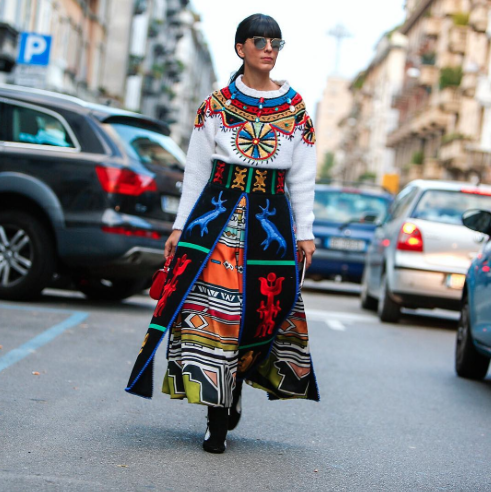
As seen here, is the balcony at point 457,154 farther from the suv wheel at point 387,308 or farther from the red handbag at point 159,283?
the red handbag at point 159,283

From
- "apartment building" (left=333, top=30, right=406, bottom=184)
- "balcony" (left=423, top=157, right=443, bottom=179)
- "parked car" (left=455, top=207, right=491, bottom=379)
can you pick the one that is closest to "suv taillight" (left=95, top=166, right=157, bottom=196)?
"parked car" (left=455, top=207, right=491, bottom=379)

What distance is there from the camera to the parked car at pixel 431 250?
→ 12.3m

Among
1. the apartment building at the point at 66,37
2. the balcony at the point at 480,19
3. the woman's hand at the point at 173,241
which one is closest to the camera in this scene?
the woman's hand at the point at 173,241

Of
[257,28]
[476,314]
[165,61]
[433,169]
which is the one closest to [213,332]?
[257,28]

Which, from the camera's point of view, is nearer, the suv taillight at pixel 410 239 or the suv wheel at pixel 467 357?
the suv wheel at pixel 467 357

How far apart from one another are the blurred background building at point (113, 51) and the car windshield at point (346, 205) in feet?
14.3

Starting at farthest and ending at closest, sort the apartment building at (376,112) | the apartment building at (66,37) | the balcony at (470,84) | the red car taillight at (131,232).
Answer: the apartment building at (376,112), the balcony at (470,84), the apartment building at (66,37), the red car taillight at (131,232)

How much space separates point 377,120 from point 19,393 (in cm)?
8881

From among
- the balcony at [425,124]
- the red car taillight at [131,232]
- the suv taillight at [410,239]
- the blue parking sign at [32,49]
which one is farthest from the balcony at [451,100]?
the red car taillight at [131,232]

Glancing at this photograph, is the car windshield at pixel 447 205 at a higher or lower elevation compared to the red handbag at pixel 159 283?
higher

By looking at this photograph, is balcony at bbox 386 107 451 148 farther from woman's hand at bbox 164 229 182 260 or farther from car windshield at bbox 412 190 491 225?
woman's hand at bbox 164 229 182 260

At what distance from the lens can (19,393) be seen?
602 centimetres

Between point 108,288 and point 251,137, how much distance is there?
23.5 feet

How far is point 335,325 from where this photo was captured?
11.9 meters
